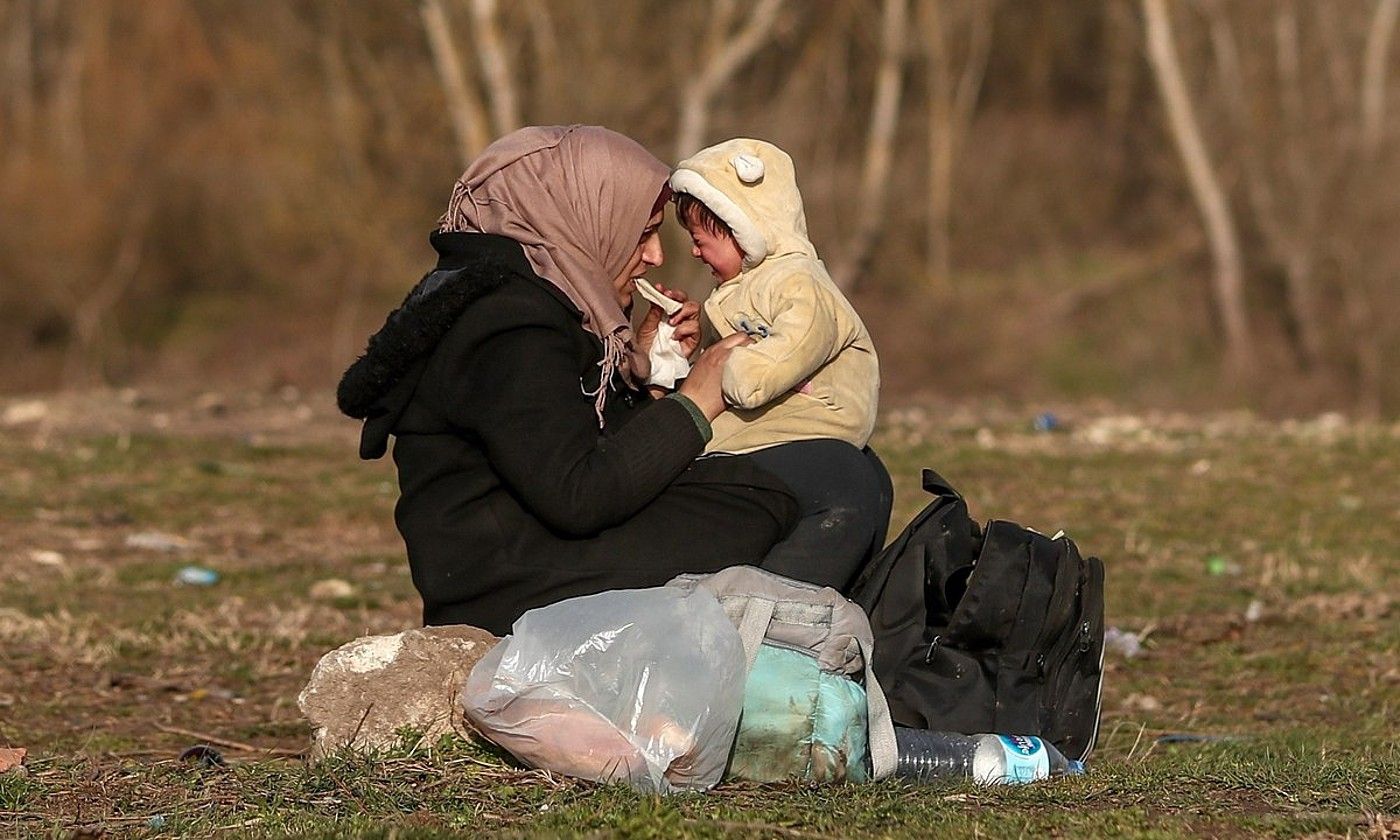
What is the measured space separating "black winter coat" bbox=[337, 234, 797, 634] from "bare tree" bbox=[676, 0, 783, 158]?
689 inches

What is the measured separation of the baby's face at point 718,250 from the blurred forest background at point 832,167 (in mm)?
14352

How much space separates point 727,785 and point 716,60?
60.7 ft

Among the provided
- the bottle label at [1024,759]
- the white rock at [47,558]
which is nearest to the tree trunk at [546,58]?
the white rock at [47,558]

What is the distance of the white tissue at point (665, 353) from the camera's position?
468 centimetres

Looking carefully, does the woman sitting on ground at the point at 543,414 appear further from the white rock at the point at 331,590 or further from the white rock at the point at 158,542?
the white rock at the point at 158,542

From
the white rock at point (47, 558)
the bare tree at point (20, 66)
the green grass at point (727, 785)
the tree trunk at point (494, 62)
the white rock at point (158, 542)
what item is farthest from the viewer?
the bare tree at point (20, 66)

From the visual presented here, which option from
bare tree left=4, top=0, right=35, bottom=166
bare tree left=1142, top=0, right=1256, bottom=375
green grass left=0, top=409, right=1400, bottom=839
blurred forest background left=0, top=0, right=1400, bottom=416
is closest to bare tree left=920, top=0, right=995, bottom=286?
blurred forest background left=0, top=0, right=1400, bottom=416

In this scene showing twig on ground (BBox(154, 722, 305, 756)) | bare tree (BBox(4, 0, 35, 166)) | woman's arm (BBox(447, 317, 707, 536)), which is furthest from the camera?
bare tree (BBox(4, 0, 35, 166))

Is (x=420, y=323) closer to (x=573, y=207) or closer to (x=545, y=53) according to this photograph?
(x=573, y=207)

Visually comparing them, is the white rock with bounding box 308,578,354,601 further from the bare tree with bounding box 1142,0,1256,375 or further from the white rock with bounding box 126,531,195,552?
the bare tree with bounding box 1142,0,1256,375

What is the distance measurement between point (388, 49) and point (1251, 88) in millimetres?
11555

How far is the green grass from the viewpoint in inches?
148

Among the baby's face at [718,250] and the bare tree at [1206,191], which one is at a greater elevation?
the baby's face at [718,250]

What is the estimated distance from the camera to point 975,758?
4.30 m
